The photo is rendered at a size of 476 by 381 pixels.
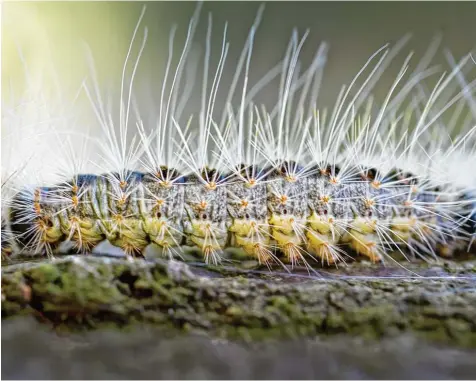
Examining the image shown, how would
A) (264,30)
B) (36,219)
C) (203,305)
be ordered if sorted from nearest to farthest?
(203,305) < (36,219) < (264,30)

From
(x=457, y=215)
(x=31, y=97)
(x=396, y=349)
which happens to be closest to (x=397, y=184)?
(x=457, y=215)

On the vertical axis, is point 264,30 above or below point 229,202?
above

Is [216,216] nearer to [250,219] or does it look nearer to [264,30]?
[250,219]

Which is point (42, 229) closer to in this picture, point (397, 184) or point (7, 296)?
point (7, 296)

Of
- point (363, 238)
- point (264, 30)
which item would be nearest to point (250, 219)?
point (363, 238)

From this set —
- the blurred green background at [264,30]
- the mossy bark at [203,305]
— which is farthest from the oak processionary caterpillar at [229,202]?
the blurred green background at [264,30]
